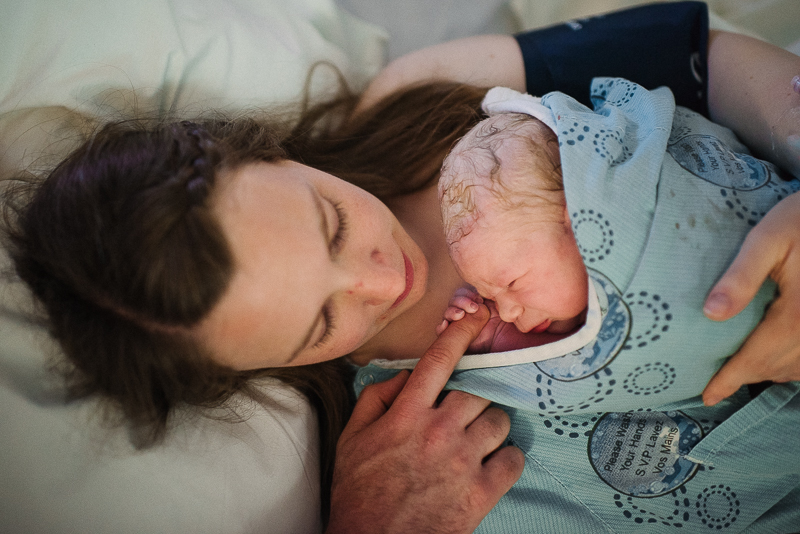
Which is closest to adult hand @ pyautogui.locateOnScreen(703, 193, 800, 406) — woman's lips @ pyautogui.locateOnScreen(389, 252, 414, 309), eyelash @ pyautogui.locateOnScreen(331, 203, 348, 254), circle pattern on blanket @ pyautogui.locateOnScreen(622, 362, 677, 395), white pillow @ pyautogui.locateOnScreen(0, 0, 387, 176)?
circle pattern on blanket @ pyautogui.locateOnScreen(622, 362, 677, 395)

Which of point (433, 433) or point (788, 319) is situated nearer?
point (788, 319)

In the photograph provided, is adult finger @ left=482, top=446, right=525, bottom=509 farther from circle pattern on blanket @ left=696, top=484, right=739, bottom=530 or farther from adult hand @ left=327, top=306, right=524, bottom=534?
circle pattern on blanket @ left=696, top=484, right=739, bottom=530

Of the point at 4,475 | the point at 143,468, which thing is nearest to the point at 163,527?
the point at 143,468

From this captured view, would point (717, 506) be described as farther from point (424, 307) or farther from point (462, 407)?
point (424, 307)

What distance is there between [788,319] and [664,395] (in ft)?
0.89

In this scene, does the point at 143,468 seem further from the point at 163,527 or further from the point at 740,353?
the point at 740,353

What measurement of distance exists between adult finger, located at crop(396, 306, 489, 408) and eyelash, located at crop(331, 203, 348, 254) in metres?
0.34

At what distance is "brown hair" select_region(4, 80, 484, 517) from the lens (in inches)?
36.9

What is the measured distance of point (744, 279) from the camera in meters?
0.91

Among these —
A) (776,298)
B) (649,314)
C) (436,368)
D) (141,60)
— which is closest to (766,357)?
(776,298)

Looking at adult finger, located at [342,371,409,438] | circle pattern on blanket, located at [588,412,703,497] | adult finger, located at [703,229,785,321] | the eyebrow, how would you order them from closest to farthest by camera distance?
adult finger, located at [703,229,785,321] → the eyebrow → circle pattern on blanket, located at [588,412,703,497] → adult finger, located at [342,371,409,438]

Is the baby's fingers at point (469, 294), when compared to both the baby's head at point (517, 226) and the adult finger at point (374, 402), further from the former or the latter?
the adult finger at point (374, 402)

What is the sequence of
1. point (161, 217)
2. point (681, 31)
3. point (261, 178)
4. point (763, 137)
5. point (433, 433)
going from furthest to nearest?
point (681, 31)
point (763, 137)
point (433, 433)
point (261, 178)
point (161, 217)

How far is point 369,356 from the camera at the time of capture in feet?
4.91
